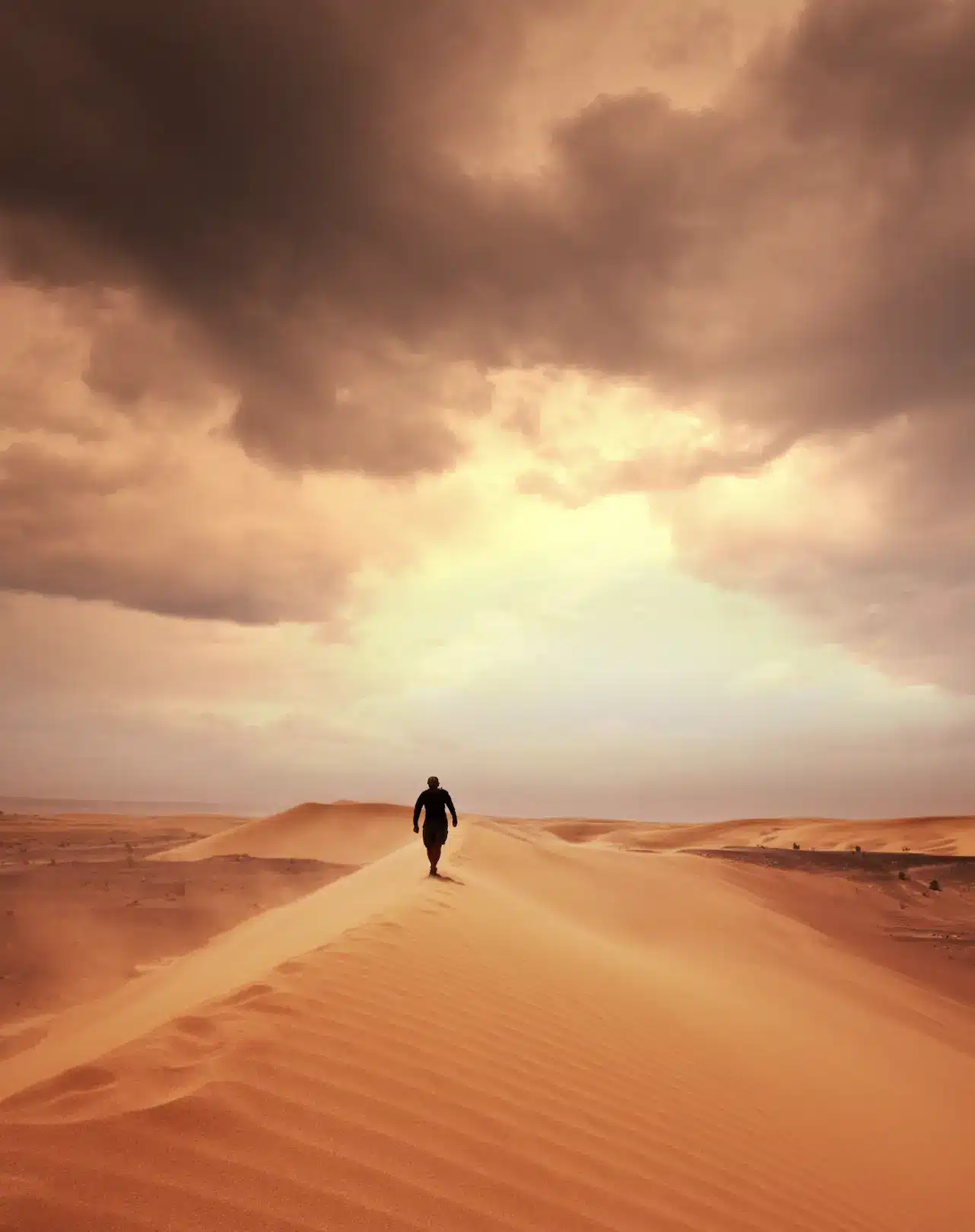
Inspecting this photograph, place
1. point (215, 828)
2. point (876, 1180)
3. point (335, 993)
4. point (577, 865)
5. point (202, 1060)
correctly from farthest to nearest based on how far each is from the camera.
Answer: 1. point (215, 828)
2. point (577, 865)
3. point (876, 1180)
4. point (335, 993)
5. point (202, 1060)

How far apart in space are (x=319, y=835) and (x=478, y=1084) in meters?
29.9

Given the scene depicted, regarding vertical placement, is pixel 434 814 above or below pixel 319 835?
above

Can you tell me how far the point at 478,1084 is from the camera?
3391 mm

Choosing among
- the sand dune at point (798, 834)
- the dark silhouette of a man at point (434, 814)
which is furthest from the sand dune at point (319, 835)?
the dark silhouette of a man at point (434, 814)

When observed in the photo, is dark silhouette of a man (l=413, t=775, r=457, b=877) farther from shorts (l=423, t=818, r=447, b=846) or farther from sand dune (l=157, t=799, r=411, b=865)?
sand dune (l=157, t=799, r=411, b=865)

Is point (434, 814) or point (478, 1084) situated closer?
point (478, 1084)

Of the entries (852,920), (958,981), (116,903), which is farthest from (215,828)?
(958,981)

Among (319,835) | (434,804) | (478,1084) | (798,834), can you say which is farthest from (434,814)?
(798,834)

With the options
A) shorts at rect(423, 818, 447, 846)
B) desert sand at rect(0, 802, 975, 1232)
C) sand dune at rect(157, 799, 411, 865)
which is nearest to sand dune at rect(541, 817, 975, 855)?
sand dune at rect(157, 799, 411, 865)

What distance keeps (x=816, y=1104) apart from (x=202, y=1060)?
454 cm

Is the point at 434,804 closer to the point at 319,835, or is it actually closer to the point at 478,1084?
the point at 478,1084

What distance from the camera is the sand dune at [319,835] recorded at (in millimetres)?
28391

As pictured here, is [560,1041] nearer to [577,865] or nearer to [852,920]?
[577,865]

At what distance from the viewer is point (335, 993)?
3844 mm
